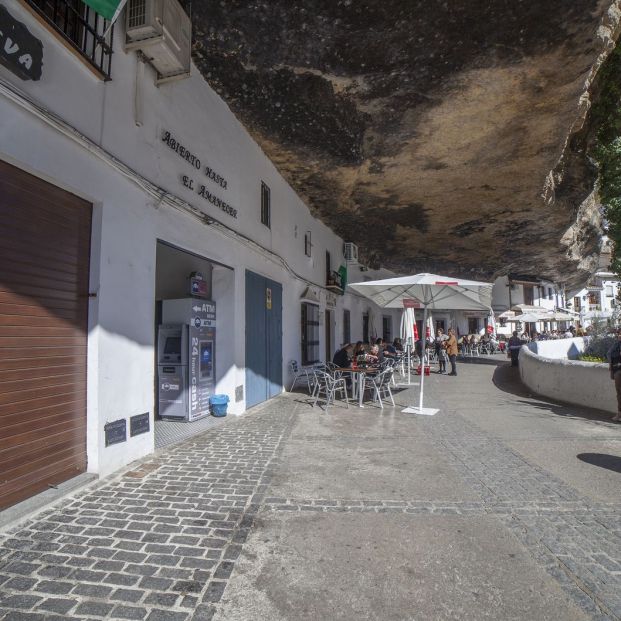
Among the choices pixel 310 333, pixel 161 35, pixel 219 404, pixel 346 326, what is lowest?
pixel 219 404

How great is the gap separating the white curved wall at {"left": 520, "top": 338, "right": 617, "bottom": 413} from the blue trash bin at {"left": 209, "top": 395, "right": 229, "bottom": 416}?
21.8 ft

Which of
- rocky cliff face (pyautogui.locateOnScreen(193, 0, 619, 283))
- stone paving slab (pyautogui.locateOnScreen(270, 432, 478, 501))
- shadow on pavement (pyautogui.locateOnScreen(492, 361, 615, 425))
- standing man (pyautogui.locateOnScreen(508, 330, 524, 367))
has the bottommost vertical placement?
stone paving slab (pyautogui.locateOnScreen(270, 432, 478, 501))

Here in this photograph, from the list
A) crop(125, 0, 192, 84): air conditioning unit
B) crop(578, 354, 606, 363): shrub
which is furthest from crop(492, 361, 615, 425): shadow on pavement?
crop(125, 0, 192, 84): air conditioning unit

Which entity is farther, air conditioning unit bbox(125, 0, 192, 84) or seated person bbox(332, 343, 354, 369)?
seated person bbox(332, 343, 354, 369)

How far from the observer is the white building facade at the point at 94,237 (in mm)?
3354

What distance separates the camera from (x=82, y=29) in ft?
13.3

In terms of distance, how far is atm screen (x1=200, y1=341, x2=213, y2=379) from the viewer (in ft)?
22.8

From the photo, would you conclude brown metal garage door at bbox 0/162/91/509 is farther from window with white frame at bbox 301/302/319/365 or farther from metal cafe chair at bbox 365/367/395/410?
window with white frame at bbox 301/302/319/365

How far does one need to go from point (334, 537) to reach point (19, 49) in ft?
14.5

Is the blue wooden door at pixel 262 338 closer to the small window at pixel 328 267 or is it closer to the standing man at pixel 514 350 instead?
the small window at pixel 328 267

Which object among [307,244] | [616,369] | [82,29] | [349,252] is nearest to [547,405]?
[616,369]

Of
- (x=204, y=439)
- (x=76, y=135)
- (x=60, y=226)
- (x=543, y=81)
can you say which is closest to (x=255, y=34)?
(x=76, y=135)

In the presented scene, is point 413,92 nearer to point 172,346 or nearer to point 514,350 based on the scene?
point 172,346

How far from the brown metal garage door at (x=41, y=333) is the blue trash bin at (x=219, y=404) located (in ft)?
9.87
